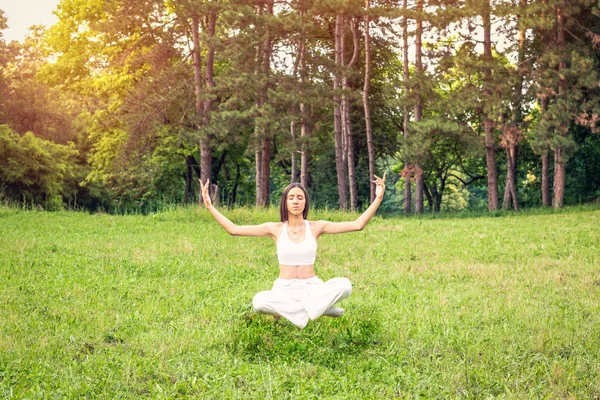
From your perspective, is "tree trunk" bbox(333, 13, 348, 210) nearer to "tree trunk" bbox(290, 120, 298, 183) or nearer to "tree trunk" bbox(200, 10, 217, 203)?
"tree trunk" bbox(290, 120, 298, 183)

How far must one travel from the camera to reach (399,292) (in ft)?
33.8

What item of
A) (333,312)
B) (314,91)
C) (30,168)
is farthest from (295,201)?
(30,168)

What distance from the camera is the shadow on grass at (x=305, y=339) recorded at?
681 cm

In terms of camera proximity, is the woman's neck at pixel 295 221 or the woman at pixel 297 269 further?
the woman's neck at pixel 295 221

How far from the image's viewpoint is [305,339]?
23.1 ft

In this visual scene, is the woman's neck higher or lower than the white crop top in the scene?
higher

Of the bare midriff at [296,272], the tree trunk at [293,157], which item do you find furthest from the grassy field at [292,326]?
the tree trunk at [293,157]

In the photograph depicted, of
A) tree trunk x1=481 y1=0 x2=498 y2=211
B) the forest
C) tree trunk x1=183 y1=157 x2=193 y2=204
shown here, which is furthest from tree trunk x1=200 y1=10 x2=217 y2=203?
tree trunk x1=481 y1=0 x2=498 y2=211

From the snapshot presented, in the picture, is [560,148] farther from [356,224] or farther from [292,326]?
[292,326]

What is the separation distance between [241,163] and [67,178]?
11381 millimetres

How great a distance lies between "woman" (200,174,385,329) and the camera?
7203 millimetres

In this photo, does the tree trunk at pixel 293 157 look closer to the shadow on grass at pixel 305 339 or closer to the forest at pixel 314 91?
the forest at pixel 314 91

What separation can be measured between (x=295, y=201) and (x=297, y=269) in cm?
76

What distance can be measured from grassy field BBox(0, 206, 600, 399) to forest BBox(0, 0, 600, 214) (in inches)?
580
